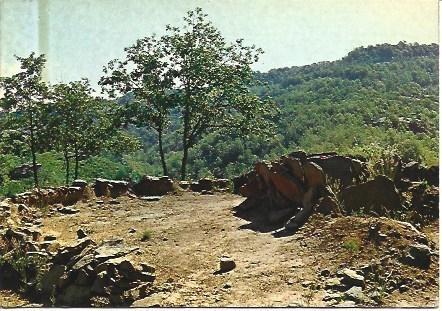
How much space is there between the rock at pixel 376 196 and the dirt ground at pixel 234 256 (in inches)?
16.8

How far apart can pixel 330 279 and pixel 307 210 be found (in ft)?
6.93

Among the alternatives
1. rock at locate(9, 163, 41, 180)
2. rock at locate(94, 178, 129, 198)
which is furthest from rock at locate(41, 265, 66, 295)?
rock at locate(9, 163, 41, 180)

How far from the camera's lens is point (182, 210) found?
9.53 m

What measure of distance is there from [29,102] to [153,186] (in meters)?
10.0

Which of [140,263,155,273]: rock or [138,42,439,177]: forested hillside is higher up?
[138,42,439,177]: forested hillside

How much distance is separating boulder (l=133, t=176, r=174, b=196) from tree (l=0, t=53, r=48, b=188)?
7730 mm

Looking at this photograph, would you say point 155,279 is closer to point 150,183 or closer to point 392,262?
point 392,262

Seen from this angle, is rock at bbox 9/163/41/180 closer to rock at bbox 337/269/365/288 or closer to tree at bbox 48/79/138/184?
tree at bbox 48/79/138/184

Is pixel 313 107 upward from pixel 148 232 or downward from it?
upward

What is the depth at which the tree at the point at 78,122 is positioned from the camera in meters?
21.7

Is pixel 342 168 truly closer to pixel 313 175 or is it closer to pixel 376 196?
pixel 313 175

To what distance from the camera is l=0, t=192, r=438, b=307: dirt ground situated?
16.5 feet

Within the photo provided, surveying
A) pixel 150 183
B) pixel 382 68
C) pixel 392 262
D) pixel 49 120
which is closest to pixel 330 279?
pixel 392 262

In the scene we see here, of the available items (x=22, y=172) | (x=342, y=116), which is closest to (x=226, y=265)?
(x=22, y=172)
